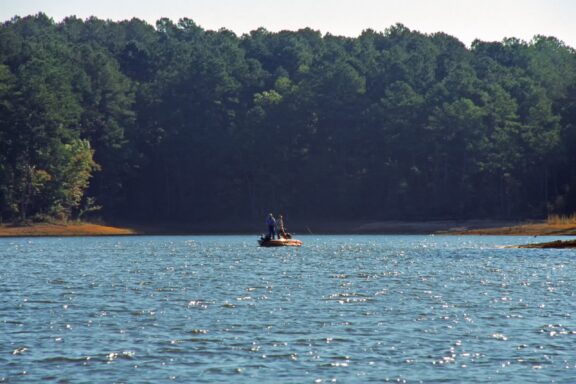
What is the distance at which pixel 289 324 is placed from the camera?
112ft

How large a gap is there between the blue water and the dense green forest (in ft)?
282

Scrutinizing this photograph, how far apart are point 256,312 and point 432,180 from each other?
12395cm

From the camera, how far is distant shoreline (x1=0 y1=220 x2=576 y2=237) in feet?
421

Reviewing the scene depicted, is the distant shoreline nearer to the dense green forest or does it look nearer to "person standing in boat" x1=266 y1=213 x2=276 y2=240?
the dense green forest

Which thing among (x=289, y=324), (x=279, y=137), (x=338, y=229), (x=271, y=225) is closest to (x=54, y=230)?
(x=338, y=229)

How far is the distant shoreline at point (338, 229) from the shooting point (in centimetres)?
12825

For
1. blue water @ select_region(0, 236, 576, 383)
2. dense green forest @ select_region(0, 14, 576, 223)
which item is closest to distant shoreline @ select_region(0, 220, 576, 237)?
dense green forest @ select_region(0, 14, 576, 223)

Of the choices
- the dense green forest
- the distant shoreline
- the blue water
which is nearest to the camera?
the blue water

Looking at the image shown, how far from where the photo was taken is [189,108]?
567 ft

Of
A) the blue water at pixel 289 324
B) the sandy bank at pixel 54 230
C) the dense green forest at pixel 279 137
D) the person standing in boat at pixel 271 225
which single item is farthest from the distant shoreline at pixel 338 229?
the blue water at pixel 289 324

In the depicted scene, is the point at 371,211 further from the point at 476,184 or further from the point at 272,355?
the point at 272,355

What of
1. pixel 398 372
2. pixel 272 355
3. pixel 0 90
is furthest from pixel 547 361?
pixel 0 90

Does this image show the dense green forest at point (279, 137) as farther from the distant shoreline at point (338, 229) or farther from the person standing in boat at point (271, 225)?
the person standing in boat at point (271, 225)

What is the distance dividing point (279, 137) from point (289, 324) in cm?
13325
